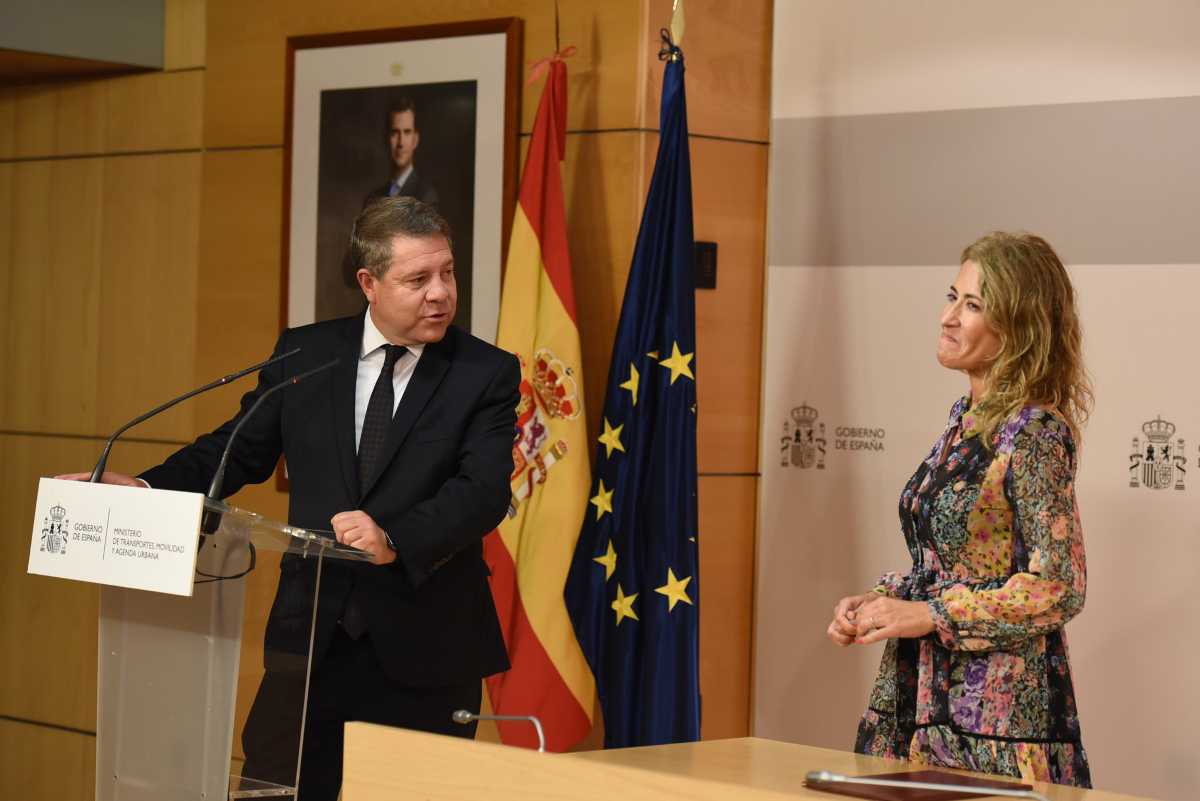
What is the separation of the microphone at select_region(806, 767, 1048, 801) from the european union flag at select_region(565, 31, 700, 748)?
6.90 ft

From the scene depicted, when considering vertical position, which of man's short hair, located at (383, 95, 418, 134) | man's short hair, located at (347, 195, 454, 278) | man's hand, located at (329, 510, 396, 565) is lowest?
man's hand, located at (329, 510, 396, 565)

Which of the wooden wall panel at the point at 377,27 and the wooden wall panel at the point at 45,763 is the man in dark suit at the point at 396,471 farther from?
the wooden wall panel at the point at 45,763

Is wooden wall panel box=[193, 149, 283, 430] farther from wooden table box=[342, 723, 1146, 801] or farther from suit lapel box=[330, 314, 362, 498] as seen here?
wooden table box=[342, 723, 1146, 801]

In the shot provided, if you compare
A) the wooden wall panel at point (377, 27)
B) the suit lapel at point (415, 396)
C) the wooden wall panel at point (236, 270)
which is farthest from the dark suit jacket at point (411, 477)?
the wooden wall panel at point (236, 270)

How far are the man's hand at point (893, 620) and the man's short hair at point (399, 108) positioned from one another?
8.42ft

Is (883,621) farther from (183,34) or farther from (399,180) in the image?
(183,34)

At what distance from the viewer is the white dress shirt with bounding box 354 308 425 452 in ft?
11.0

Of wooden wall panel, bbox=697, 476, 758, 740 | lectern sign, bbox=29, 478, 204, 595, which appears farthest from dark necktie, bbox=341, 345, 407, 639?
wooden wall panel, bbox=697, 476, 758, 740

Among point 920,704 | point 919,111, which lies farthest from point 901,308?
point 920,704

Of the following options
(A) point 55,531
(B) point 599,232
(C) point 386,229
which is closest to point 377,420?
(C) point 386,229

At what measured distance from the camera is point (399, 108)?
4953 mm

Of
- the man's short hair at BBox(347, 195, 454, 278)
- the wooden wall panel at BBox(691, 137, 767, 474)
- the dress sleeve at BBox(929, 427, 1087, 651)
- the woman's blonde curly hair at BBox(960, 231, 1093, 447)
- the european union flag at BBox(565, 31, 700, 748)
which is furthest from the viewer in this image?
the wooden wall panel at BBox(691, 137, 767, 474)

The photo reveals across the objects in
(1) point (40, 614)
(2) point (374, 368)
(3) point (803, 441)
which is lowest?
(1) point (40, 614)

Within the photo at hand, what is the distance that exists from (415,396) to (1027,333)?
1210 millimetres
